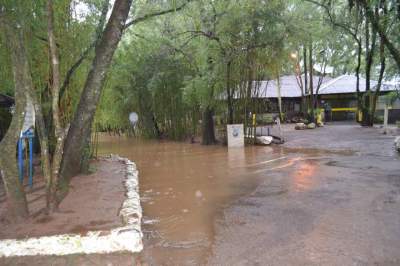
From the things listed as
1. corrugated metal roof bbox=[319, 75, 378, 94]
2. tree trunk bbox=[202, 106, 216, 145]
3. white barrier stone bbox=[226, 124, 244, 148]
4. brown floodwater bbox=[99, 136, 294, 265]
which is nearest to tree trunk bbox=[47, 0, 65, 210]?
brown floodwater bbox=[99, 136, 294, 265]

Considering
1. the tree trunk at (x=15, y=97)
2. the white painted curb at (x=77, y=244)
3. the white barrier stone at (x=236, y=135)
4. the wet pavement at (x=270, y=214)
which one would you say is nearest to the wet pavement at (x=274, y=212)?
the wet pavement at (x=270, y=214)

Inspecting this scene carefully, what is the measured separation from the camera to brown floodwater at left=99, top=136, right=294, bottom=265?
3256 millimetres

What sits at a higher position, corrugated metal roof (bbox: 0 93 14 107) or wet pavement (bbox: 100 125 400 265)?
corrugated metal roof (bbox: 0 93 14 107)

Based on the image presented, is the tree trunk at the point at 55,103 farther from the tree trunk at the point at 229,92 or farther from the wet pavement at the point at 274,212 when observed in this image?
the tree trunk at the point at 229,92

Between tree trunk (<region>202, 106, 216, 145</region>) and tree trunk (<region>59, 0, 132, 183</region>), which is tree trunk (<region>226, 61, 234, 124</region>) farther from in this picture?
tree trunk (<region>59, 0, 132, 183</region>)

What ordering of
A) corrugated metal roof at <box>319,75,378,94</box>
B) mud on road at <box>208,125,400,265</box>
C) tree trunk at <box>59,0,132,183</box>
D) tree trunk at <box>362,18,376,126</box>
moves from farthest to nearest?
1. corrugated metal roof at <box>319,75,378,94</box>
2. tree trunk at <box>362,18,376,126</box>
3. tree trunk at <box>59,0,132,183</box>
4. mud on road at <box>208,125,400,265</box>

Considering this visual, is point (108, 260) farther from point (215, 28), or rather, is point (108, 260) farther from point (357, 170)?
point (215, 28)

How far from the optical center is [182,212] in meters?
4.33

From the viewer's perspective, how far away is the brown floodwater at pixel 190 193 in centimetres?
326

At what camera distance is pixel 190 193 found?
17.4 ft

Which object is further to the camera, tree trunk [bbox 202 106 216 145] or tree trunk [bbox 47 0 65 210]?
tree trunk [bbox 202 106 216 145]

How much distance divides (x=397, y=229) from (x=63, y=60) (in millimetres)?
5283

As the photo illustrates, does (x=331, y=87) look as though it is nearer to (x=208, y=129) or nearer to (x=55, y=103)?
(x=208, y=129)

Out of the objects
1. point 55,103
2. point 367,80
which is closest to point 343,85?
point 367,80
